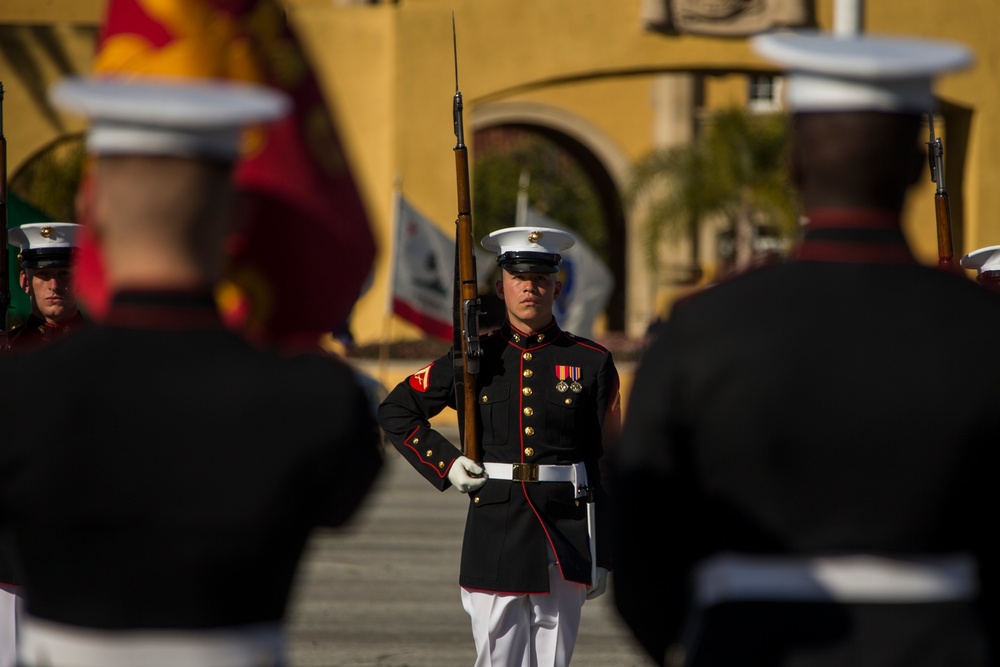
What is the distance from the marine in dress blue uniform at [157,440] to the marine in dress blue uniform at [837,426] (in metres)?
0.66

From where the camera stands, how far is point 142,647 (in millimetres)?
2461

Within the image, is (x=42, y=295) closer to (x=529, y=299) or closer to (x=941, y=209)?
(x=529, y=299)

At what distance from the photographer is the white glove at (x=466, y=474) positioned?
19.5ft

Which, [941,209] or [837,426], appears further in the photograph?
[941,209]

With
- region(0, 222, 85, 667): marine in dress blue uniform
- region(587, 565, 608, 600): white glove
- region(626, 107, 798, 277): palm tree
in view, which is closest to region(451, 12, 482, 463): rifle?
region(587, 565, 608, 600): white glove

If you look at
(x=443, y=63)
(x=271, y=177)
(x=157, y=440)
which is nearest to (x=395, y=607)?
(x=271, y=177)

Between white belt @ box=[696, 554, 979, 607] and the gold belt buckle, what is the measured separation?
3.34 metres

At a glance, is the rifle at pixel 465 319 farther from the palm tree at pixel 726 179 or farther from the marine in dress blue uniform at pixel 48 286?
the palm tree at pixel 726 179

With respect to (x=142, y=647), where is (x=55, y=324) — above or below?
above

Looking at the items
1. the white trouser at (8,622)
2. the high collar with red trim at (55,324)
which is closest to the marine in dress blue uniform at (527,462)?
the high collar with red trim at (55,324)

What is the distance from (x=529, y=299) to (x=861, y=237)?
140 inches

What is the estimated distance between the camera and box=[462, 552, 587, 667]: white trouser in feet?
19.4

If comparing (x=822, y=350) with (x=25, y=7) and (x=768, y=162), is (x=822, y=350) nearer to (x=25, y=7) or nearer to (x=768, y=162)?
(x=25, y=7)

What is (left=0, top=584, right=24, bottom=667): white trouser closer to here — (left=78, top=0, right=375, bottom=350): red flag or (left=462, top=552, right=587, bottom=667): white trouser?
(left=462, top=552, right=587, bottom=667): white trouser
